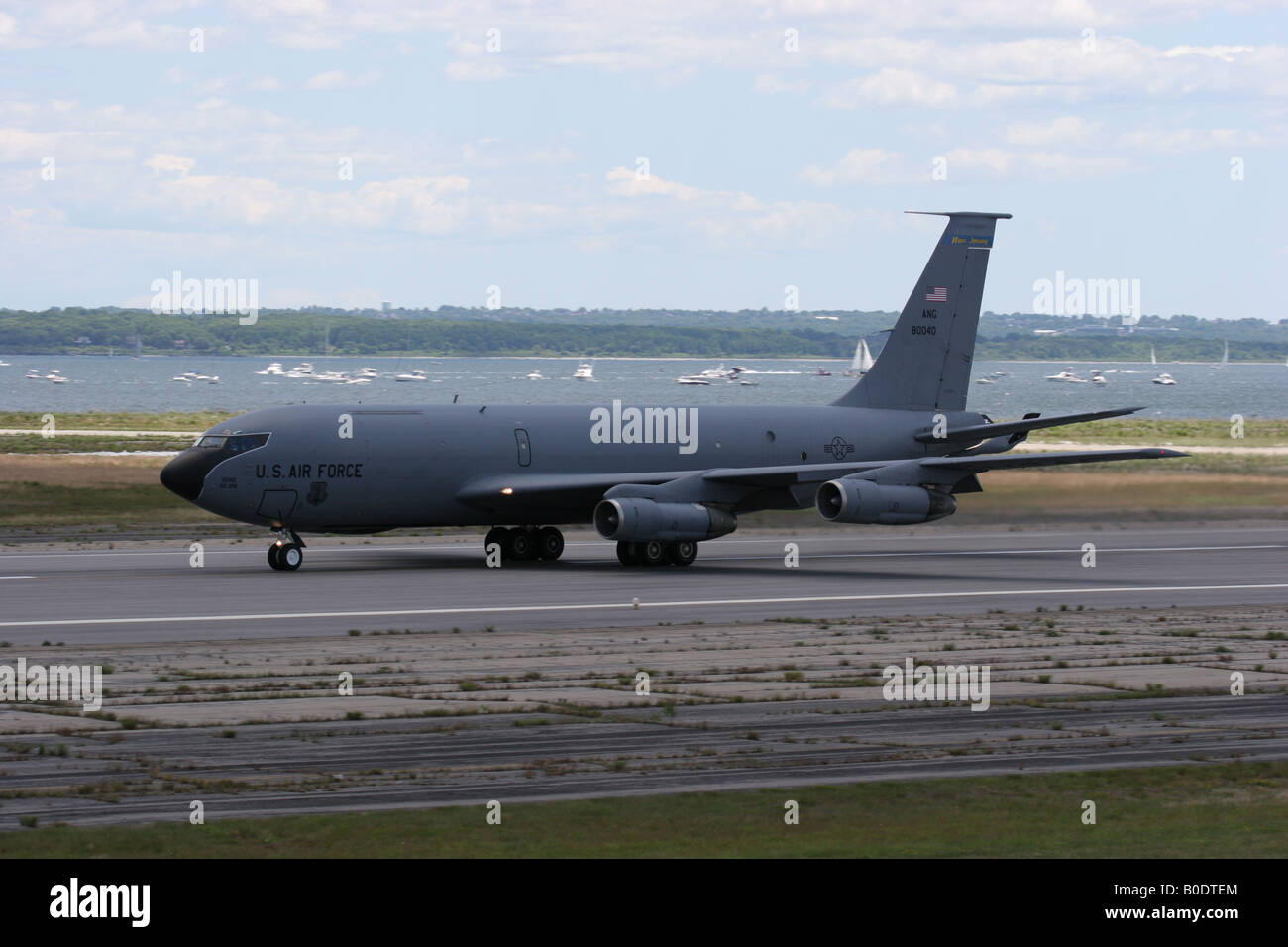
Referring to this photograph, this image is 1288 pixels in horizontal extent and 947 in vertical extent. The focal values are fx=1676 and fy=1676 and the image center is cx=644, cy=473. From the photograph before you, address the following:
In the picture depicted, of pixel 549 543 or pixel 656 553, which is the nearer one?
pixel 656 553

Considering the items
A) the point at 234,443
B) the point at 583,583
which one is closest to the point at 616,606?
the point at 583,583

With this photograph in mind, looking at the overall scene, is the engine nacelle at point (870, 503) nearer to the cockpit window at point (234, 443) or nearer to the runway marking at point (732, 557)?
the runway marking at point (732, 557)

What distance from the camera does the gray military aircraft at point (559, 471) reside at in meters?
37.3

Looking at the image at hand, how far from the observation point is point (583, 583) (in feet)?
117

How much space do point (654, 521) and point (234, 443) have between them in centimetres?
953

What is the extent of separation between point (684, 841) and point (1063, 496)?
38868 millimetres

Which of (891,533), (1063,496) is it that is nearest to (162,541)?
(891,533)

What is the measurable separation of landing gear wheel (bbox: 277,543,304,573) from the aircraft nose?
2.18 metres

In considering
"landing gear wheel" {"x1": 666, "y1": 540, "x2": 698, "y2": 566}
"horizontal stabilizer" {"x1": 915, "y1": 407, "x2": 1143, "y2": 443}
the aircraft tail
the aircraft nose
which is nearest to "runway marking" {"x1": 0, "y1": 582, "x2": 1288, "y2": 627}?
"horizontal stabilizer" {"x1": 915, "y1": 407, "x2": 1143, "y2": 443}

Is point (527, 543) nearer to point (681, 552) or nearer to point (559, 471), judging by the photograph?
point (559, 471)

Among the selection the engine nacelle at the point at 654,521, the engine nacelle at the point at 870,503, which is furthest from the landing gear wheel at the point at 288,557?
the engine nacelle at the point at 870,503

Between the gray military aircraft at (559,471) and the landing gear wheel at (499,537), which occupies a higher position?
the gray military aircraft at (559,471)

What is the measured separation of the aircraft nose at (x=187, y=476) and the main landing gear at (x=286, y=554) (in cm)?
210
